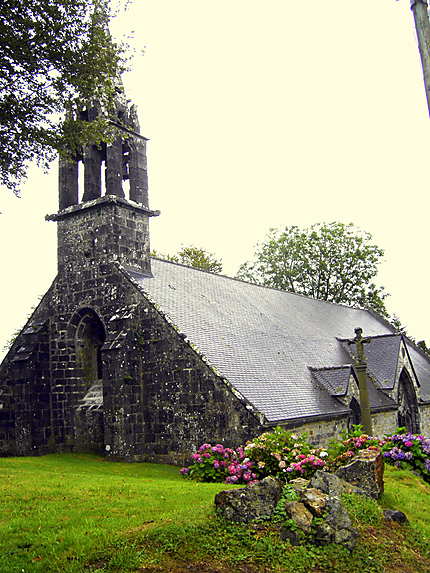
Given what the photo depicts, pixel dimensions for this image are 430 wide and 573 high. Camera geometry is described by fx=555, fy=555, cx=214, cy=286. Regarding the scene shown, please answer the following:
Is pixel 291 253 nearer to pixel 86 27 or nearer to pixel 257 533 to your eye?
pixel 86 27

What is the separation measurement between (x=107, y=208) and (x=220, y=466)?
956 cm

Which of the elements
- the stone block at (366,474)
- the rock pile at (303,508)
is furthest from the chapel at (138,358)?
the rock pile at (303,508)

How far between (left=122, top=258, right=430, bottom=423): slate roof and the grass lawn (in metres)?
5.91

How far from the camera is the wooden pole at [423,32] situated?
252 inches

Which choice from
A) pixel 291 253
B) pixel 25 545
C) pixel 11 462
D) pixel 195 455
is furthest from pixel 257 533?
pixel 291 253

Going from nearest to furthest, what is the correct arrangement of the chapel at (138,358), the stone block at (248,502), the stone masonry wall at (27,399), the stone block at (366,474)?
the stone block at (248,502)
the stone block at (366,474)
the chapel at (138,358)
the stone masonry wall at (27,399)

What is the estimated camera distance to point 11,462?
15.6 m

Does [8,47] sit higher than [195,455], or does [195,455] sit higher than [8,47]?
[8,47]

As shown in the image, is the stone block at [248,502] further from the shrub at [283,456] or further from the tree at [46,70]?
the tree at [46,70]

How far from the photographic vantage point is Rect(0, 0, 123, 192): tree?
9.29 metres

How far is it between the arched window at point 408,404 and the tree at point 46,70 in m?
19.4

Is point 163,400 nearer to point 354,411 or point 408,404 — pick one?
point 354,411

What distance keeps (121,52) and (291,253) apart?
34384 millimetres

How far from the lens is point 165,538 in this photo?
22.8ft
